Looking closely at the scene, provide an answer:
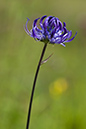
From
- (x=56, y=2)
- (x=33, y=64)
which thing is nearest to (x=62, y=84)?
(x=33, y=64)

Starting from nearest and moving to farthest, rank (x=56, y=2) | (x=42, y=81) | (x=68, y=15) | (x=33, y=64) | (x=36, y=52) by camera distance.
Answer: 1. (x=42, y=81)
2. (x=33, y=64)
3. (x=36, y=52)
4. (x=68, y=15)
5. (x=56, y=2)

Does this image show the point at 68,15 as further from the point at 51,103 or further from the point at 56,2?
the point at 51,103

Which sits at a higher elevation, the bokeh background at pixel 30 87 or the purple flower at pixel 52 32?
the purple flower at pixel 52 32

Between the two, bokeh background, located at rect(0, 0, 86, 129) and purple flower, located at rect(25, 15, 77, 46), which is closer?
purple flower, located at rect(25, 15, 77, 46)

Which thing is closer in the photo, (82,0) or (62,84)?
(62,84)

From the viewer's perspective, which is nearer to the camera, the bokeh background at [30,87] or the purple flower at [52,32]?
the purple flower at [52,32]

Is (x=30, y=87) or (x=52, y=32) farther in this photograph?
(x=30, y=87)

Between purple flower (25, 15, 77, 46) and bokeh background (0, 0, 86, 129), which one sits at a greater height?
purple flower (25, 15, 77, 46)

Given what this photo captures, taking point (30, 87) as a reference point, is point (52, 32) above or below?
above

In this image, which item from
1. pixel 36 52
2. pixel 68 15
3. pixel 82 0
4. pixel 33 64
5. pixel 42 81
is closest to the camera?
pixel 42 81

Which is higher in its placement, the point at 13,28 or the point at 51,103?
the point at 13,28

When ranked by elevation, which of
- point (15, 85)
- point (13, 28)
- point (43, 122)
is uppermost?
point (13, 28)
